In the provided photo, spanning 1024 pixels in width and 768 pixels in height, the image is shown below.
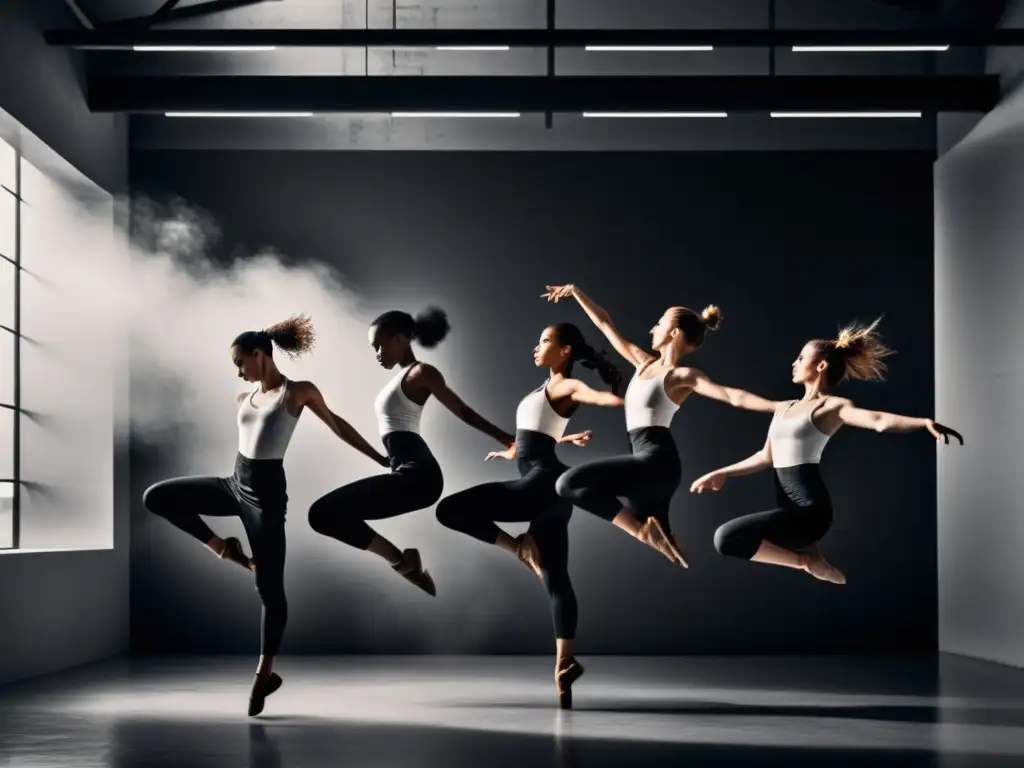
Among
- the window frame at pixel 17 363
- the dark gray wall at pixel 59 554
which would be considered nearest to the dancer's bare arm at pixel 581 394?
the dark gray wall at pixel 59 554

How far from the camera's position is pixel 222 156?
380 inches

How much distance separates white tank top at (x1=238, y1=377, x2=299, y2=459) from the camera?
6359 mm

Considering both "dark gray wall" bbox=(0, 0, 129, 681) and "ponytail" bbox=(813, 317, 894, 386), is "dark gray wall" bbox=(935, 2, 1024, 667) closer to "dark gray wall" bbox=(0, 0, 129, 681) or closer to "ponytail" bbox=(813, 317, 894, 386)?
"ponytail" bbox=(813, 317, 894, 386)

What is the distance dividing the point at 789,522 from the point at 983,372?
3029mm

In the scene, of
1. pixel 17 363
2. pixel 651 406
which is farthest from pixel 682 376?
pixel 17 363

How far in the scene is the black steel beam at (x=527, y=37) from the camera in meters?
7.25

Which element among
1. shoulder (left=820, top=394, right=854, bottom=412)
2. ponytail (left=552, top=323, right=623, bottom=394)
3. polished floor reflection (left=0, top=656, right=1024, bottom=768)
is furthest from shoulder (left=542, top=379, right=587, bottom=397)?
polished floor reflection (left=0, top=656, right=1024, bottom=768)

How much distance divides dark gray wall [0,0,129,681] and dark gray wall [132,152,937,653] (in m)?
0.27

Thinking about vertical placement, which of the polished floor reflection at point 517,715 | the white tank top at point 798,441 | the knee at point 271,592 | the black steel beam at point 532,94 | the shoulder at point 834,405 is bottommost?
the polished floor reflection at point 517,715

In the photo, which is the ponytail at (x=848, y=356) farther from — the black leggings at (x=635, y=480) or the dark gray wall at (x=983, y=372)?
the dark gray wall at (x=983, y=372)

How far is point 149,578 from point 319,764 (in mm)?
4832

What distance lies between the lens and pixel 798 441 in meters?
6.53

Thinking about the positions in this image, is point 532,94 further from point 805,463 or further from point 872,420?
point 872,420

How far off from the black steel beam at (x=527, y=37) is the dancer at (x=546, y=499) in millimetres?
1631
